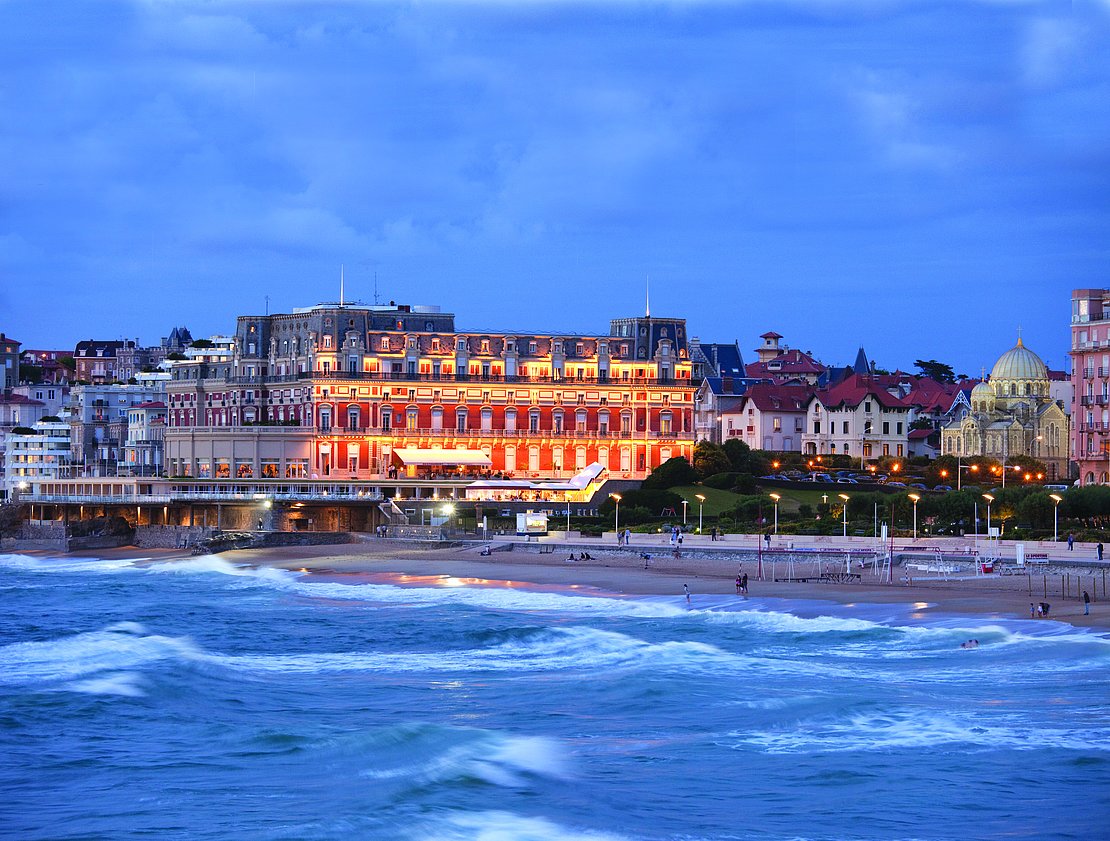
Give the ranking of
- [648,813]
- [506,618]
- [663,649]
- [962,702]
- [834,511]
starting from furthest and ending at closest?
[834,511] → [506,618] → [663,649] → [962,702] → [648,813]

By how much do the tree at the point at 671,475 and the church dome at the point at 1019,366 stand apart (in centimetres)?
4668

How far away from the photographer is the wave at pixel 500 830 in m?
31.1

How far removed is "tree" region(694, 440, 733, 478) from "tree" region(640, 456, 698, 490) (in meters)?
1.36

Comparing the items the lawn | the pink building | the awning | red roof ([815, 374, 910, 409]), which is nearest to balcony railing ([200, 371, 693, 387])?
the awning

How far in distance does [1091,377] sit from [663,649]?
6608cm

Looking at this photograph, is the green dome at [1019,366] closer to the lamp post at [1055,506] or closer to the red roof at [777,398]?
the red roof at [777,398]

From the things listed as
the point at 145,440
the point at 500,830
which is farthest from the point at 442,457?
the point at 500,830

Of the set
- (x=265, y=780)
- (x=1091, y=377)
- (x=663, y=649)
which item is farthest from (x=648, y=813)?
(x=1091, y=377)

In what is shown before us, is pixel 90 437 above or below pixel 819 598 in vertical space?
above

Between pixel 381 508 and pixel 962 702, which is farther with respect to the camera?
pixel 381 508

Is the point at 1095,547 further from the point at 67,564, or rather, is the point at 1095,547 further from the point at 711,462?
the point at 67,564

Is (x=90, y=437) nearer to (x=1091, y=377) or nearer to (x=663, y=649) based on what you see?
(x=1091, y=377)

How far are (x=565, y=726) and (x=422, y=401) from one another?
286 feet

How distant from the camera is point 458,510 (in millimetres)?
110125
